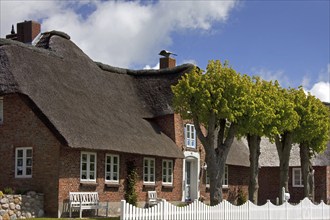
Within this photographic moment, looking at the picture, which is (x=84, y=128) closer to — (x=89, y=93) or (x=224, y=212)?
(x=89, y=93)

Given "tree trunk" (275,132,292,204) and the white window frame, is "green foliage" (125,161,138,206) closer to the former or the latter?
the white window frame

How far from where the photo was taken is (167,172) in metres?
32.1

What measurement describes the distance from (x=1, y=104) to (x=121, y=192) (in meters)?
6.99

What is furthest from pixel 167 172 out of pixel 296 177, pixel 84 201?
pixel 296 177

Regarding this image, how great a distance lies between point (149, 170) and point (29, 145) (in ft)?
24.2

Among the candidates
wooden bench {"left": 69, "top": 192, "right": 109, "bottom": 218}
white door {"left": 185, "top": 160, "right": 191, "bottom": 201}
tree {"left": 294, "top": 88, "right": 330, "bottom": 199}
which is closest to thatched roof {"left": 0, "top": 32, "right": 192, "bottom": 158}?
wooden bench {"left": 69, "top": 192, "right": 109, "bottom": 218}

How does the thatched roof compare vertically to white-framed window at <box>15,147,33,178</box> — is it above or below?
above

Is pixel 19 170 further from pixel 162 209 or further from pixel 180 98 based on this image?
pixel 162 209

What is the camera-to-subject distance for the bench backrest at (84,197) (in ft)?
81.7

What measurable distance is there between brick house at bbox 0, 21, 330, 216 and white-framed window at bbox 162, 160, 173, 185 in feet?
0.18

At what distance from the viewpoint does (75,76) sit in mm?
29844

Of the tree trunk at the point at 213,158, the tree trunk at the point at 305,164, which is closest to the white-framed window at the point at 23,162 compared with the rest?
the tree trunk at the point at 213,158

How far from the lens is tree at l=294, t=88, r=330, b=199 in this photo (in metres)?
32.4

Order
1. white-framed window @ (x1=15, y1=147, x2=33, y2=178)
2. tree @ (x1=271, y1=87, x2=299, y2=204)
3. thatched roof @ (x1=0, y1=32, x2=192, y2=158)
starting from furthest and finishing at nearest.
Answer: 1. tree @ (x1=271, y1=87, x2=299, y2=204)
2. white-framed window @ (x1=15, y1=147, x2=33, y2=178)
3. thatched roof @ (x1=0, y1=32, x2=192, y2=158)
